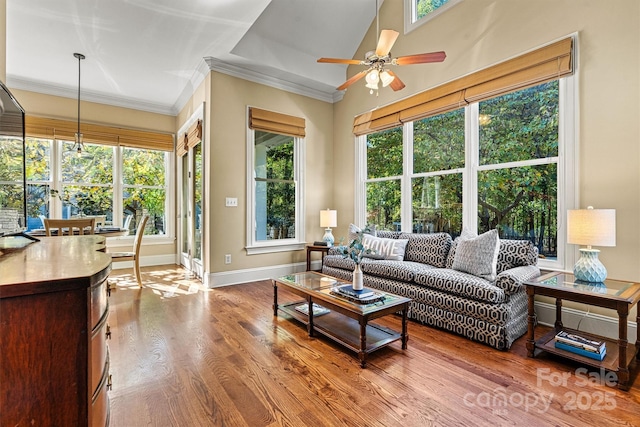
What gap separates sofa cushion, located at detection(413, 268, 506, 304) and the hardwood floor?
39 centimetres

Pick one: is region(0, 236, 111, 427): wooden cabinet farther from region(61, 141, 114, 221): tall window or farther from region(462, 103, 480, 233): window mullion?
region(61, 141, 114, 221): tall window

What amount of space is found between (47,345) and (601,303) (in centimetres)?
286

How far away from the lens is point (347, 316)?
7.93ft

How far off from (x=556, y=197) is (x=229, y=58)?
4111mm

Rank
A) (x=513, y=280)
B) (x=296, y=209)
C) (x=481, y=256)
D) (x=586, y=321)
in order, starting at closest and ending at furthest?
(x=513, y=280)
(x=586, y=321)
(x=481, y=256)
(x=296, y=209)

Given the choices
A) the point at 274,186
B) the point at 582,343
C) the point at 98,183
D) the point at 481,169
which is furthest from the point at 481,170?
the point at 98,183

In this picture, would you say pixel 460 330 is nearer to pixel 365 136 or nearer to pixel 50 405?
pixel 50 405

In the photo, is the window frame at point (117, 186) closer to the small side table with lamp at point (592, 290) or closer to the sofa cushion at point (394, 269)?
the sofa cushion at point (394, 269)

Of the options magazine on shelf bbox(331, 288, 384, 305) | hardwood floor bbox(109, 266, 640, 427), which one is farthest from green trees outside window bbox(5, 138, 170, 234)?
magazine on shelf bbox(331, 288, 384, 305)

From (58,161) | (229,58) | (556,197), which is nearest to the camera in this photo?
(556,197)

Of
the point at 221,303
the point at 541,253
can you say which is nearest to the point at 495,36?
the point at 541,253

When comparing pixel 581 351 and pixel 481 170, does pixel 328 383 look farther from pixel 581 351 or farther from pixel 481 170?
pixel 481 170

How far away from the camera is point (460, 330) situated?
8.48 feet

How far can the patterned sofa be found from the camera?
238 cm
